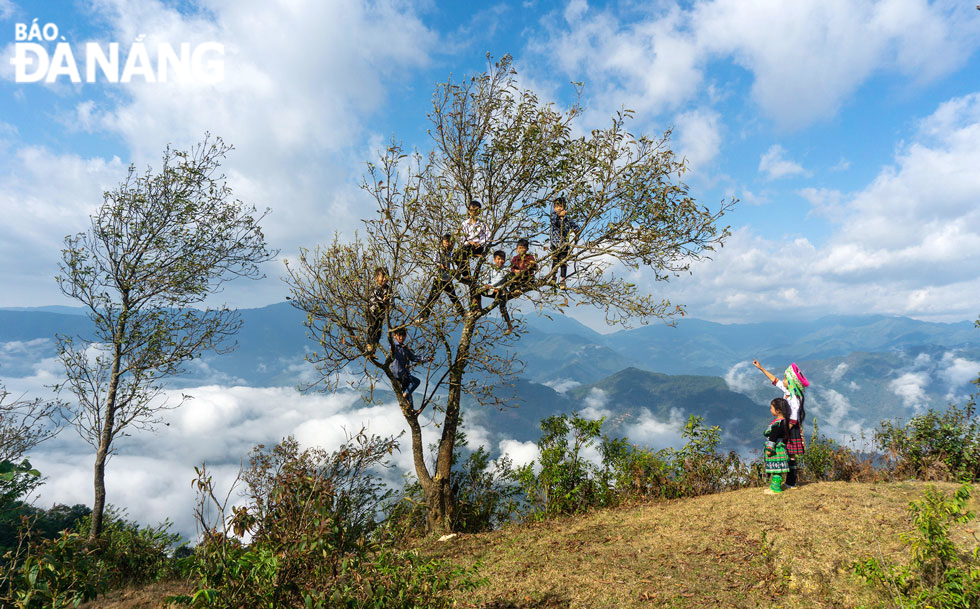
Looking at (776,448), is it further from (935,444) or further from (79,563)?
(79,563)

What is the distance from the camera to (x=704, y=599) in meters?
6.03

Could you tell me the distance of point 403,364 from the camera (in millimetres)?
9594

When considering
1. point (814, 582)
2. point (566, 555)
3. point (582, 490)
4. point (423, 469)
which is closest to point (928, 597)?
point (814, 582)

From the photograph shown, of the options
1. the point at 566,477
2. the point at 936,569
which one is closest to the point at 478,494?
the point at 566,477

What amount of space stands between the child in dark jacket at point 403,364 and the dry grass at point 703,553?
322 cm

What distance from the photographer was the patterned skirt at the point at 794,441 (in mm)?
9375

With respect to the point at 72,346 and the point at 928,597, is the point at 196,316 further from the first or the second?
the point at 928,597

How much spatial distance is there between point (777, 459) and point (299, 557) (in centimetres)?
975

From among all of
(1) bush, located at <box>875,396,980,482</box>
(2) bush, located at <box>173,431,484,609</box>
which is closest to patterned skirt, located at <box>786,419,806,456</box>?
(1) bush, located at <box>875,396,980,482</box>

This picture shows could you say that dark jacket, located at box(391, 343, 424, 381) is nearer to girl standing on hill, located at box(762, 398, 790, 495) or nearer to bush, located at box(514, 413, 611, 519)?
bush, located at box(514, 413, 611, 519)

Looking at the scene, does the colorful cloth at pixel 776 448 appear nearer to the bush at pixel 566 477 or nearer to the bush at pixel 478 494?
the bush at pixel 566 477

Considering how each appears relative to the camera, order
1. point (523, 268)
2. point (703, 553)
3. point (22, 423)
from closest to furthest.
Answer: point (703, 553), point (523, 268), point (22, 423)

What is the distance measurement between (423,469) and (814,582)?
7325mm

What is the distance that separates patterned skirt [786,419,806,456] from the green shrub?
315 cm
